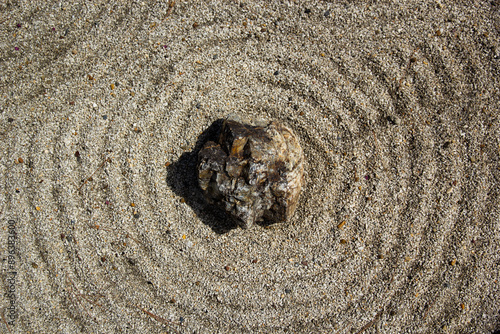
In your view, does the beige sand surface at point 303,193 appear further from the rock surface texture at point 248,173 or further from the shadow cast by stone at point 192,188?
the rock surface texture at point 248,173

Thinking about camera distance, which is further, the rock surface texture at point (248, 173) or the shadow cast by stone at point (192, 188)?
the shadow cast by stone at point (192, 188)

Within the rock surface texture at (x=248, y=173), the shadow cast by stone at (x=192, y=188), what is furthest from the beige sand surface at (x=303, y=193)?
the rock surface texture at (x=248, y=173)

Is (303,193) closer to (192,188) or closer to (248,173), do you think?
(248,173)

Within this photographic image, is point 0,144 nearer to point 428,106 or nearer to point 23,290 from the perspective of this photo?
point 23,290

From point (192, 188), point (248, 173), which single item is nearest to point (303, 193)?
point (248, 173)

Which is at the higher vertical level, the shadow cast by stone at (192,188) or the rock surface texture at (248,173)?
the rock surface texture at (248,173)

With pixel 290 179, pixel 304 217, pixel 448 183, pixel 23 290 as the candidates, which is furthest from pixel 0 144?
pixel 448 183

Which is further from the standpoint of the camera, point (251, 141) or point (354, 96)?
point (354, 96)
